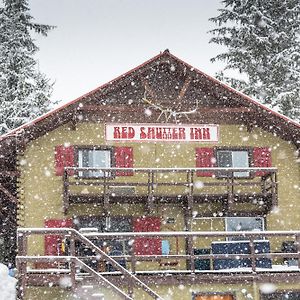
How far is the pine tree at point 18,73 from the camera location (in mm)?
32500

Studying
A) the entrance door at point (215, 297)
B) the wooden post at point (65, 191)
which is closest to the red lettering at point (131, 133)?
the wooden post at point (65, 191)

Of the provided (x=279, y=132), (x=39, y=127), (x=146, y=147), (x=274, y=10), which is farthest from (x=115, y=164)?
(x=274, y=10)

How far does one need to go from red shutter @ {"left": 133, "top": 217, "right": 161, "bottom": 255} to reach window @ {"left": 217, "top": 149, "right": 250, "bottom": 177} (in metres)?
3.20

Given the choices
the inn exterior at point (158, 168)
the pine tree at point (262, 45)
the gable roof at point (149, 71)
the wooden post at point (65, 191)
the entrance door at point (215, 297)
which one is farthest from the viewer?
the pine tree at point (262, 45)

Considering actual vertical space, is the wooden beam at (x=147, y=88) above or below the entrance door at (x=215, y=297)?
above

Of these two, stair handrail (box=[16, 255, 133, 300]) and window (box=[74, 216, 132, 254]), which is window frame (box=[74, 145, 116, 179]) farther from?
stair handrail (box=[16, 255, 133, 300])

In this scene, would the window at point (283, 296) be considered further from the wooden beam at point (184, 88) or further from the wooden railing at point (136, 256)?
the wooden beam at point (184, 88)

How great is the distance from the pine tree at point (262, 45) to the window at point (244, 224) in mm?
13464

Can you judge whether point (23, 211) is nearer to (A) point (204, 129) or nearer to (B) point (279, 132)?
(A) point (204, 129)

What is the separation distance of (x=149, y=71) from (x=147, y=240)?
6.11 meters

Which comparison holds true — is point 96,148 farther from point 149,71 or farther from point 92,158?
point 149,71

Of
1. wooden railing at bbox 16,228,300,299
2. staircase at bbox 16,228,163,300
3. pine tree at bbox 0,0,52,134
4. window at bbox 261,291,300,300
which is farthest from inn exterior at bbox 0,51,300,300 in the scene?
pine tree at bbox 0,0,52,134

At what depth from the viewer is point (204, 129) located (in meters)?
22.4

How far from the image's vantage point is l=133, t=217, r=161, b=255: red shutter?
2091 cm
